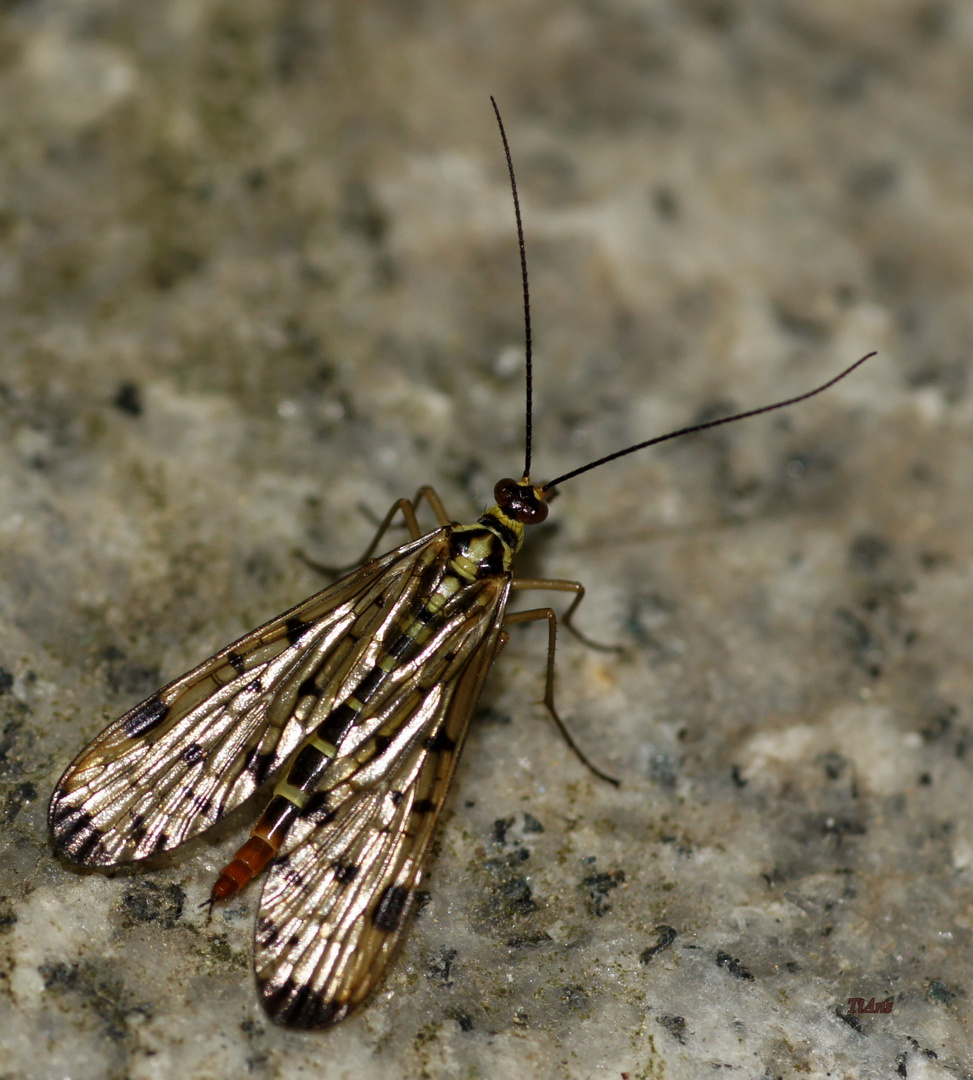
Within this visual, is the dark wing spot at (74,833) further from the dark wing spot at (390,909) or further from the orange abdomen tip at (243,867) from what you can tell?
the dark wing spot at (390,909)

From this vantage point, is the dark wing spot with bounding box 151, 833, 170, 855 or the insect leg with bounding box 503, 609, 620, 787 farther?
the insect leg with bounding box 503, 609, 620, 787

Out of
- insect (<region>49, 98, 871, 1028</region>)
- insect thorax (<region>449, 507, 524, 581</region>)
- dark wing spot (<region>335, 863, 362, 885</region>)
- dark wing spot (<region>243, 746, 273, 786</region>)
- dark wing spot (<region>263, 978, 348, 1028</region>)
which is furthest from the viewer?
insect thorax (<region>449, 507, 524, 581</region>)

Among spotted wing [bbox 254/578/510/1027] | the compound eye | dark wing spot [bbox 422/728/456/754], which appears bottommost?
the compound eye

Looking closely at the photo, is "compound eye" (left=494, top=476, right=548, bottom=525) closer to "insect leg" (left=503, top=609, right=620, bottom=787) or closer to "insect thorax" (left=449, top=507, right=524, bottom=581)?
"insect thorax" (left=449, top=507, right=524, bottom=581)

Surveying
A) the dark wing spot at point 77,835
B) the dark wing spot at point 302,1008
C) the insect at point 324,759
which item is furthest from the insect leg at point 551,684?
the dark wing spot at point 77,835

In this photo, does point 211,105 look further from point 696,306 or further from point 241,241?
point 696,306

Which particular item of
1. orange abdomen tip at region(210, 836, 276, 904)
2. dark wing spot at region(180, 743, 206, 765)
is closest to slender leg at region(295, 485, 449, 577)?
dark wing spot at region(180, 743, 206, 765)
